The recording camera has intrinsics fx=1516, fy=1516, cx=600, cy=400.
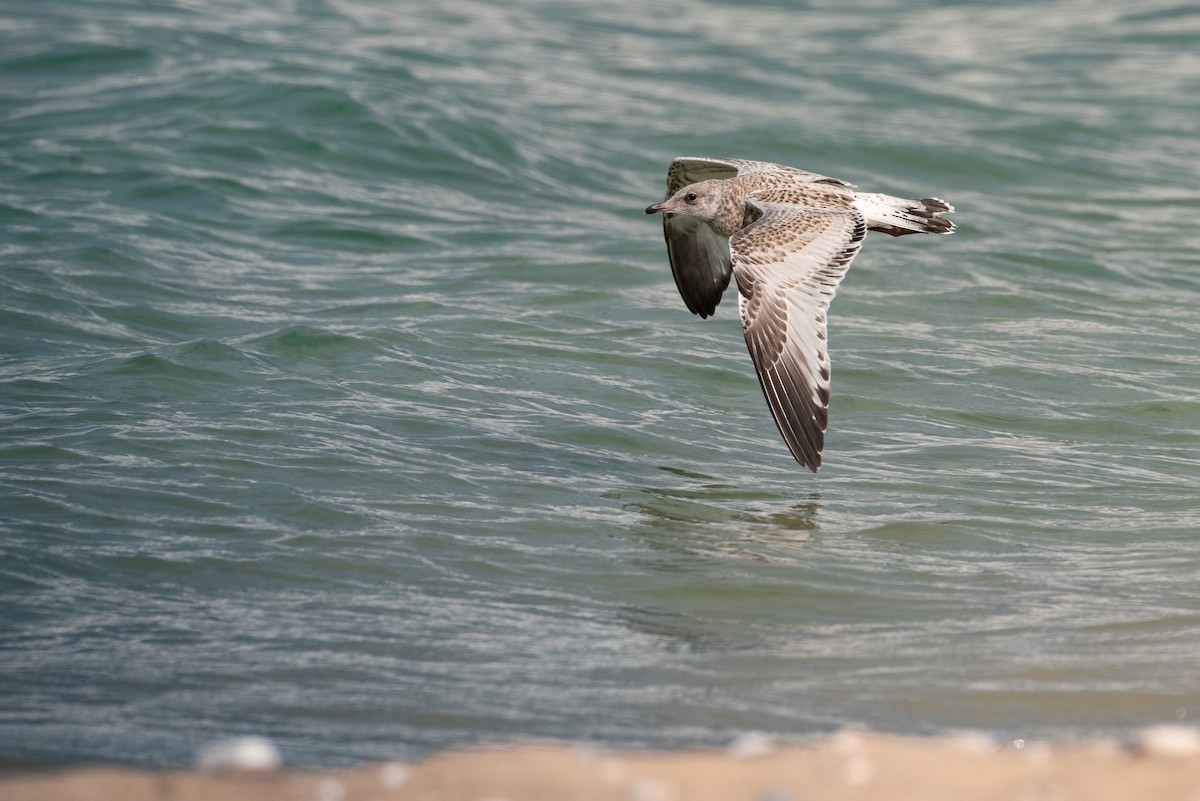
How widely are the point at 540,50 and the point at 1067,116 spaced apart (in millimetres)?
6240

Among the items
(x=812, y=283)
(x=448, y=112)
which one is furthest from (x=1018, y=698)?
(x=448, y=112)

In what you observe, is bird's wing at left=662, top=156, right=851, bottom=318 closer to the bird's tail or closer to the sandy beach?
the bird's tail

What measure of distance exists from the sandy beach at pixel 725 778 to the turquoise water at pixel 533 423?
9.5 inches

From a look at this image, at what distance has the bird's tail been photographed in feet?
24.3

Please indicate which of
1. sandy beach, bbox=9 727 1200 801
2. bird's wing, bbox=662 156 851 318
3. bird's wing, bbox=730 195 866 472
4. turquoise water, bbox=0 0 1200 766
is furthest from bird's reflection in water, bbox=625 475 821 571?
sandy beach, bbox=9 727 1200 801

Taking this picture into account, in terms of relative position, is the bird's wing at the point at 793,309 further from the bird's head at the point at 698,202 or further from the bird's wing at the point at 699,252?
the bird's wing at the point at 699,252

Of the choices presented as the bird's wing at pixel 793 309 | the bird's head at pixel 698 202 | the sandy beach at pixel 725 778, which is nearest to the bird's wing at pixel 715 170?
the bird's head at pixel 698 202

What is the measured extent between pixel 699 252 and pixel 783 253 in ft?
5.09

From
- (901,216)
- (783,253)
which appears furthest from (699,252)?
(783,253)

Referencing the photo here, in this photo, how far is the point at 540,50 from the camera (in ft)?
60.6

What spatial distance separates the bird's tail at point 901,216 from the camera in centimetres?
741

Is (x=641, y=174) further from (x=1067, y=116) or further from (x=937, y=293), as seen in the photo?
(x=1067, y=116)

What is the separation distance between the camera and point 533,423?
7.64 m

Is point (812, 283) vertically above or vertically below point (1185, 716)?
above
